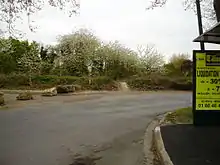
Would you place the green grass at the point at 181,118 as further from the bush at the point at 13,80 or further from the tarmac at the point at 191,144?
the bush at the point at 13,80

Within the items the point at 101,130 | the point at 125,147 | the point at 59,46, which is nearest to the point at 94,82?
the point at 59,46

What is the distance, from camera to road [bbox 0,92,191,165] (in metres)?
7.98

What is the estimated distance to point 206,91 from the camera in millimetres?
11852

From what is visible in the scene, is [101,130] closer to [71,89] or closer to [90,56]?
[71,89]

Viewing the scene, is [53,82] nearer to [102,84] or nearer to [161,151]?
[102,84]

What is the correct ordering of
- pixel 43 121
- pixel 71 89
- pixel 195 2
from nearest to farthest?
pixel 43 121, pixel 195 2, pixel 71 89

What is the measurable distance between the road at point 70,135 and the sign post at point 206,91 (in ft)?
6.27

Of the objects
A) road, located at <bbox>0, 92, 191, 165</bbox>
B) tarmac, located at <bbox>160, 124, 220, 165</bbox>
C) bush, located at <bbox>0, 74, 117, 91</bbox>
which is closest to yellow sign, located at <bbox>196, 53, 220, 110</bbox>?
tarmac, located at <bbox>160, 124, 220, 165</bbox>

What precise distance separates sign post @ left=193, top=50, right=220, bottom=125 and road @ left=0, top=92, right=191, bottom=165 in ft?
6.27

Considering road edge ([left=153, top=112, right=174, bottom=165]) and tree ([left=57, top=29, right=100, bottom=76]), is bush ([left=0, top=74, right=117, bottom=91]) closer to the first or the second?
tree ([left=57, top=29, right=100, bottom=76])

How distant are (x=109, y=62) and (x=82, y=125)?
83.0 ft

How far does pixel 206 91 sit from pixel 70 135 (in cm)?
452

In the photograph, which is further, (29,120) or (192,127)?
(29,120)

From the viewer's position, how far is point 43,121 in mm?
13508
